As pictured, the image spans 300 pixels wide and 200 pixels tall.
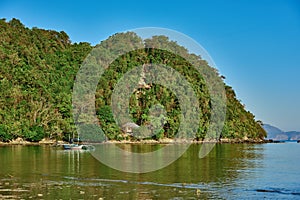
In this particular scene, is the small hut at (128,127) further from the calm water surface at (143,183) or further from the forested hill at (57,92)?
the calm water surface at (143,183)

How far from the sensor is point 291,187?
2481 centimetres

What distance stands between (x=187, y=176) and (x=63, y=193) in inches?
378

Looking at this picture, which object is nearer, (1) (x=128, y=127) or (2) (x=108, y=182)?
(2) (x=108, y=182)

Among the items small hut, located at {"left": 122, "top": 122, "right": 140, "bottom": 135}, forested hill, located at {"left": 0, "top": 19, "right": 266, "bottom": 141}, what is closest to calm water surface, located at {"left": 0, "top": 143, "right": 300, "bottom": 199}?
forested hill, located at {"left": 0, "top": 19, "right": 266, "bottom": 141}

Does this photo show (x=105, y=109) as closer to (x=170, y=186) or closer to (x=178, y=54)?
(x=178, y=54)

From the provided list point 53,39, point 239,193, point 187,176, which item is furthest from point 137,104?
point 239,193

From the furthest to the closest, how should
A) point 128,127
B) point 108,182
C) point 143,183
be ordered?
point 128,127 → point 108,182 → point 143,183

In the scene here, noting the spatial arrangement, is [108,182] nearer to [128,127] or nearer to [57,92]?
[128,127]

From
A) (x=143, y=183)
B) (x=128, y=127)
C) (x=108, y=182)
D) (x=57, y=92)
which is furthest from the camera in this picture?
(x=57, y=92)

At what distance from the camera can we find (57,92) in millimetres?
86938

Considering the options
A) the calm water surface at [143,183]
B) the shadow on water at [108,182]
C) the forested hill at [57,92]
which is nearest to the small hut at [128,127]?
the forested hill at [57,92]

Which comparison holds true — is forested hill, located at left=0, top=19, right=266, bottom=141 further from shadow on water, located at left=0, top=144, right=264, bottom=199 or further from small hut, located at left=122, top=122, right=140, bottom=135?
shadow on water, located at left=0, top=144, right=264, bottom=199

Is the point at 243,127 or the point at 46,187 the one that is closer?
the point at 46,187

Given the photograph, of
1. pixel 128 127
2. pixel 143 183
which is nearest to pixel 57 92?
pixel 128 127
